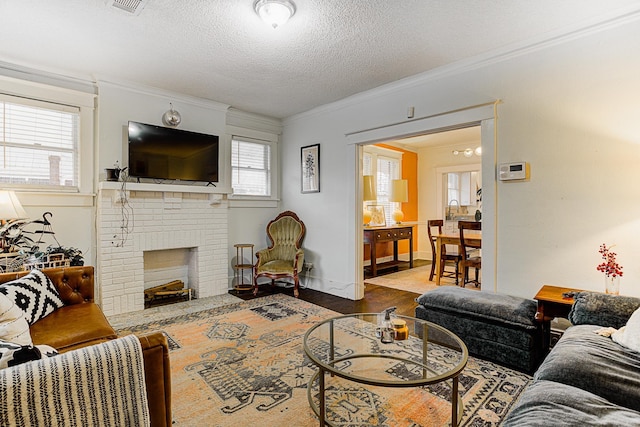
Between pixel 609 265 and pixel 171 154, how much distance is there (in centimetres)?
444

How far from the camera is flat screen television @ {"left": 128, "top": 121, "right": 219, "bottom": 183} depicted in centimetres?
378

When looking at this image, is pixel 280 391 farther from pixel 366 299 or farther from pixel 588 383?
pixel 366 299

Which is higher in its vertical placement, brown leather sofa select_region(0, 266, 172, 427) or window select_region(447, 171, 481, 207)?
window select_region(447, 171, 481, 207)

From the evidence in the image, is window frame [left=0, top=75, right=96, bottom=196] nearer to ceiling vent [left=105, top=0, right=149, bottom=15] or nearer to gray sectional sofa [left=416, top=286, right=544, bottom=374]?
ceiling vent [left=105, top=0, right=149, bottom=15]

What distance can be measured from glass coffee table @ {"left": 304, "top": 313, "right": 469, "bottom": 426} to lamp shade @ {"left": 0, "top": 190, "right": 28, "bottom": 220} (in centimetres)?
272

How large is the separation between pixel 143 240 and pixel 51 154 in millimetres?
1285

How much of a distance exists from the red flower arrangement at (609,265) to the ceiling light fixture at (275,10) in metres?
2.91

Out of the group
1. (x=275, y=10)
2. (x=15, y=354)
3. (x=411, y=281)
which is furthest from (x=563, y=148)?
(x=15, y=354)

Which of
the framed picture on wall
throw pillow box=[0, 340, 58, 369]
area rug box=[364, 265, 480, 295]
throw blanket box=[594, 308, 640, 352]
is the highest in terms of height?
the framed picture on wall

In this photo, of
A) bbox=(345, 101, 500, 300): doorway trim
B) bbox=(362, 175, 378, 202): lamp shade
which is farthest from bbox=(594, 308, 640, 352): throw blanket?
bbox=(362, 175, 378, 202): lamp shade

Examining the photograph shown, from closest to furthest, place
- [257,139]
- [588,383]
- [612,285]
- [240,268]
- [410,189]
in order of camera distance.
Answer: [588,383], [612,285], [240,268], [257,139], [410,189]

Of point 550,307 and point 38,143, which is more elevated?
point 38,143

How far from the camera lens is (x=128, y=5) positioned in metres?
2.31

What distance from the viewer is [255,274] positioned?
443 centimetres
